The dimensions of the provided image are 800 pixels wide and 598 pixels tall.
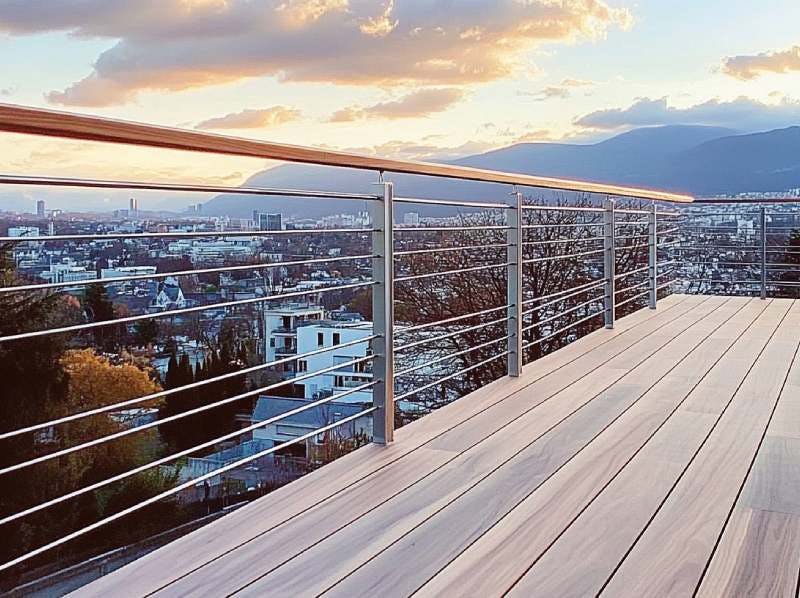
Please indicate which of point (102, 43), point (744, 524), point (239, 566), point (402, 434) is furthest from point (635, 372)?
point (102, 43)

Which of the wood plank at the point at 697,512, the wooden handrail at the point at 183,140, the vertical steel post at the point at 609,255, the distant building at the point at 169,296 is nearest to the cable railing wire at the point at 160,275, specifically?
the distant building at the point at 169,296

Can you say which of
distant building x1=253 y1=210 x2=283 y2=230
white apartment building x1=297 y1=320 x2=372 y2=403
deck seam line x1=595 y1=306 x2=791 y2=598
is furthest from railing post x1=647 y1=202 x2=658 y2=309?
distant building x1=253 y1=210 x2=283 y2=230

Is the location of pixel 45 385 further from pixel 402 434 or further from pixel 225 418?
pixel 402 434

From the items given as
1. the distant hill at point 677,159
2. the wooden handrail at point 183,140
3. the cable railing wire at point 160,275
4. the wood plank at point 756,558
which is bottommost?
the wood plank at point 756,558

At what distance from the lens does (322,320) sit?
8.23ft

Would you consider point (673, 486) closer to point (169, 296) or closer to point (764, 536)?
point (764, 536)

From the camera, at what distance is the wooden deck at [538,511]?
1.42 m

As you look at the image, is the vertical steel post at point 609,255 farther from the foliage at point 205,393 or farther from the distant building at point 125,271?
the distant building at point 125,271

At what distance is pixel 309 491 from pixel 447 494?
32 cm

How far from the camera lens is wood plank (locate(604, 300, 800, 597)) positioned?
142 centimetres

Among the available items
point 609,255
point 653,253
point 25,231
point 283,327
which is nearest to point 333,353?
point 283,327

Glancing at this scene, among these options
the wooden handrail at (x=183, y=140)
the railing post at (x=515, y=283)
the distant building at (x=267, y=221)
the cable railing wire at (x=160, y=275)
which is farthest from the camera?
the railing post at (x=515, y=283)

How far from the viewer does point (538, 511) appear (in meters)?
1.76

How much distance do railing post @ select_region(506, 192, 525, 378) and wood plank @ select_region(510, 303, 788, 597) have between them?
2.41ft
